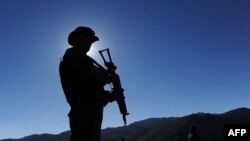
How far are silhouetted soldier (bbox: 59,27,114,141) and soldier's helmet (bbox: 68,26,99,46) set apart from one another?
173 millimetres

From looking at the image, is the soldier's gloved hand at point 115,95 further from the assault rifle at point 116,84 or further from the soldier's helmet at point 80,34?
the soldier's helmet at point 80,34

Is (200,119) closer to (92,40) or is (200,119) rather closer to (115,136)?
(115,136)

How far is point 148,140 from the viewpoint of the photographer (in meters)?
126

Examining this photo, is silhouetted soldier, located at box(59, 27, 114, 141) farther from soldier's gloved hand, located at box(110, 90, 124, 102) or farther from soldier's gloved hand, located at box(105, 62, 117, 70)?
soldier's gloved hand, located at box(105, 62, 117, 70)

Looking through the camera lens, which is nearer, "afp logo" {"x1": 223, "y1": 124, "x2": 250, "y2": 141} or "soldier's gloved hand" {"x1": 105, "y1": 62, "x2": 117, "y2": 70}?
"soldier's gloved hand" {"x1": 105, "y1": 62, "x2": 117, "y2": 70}

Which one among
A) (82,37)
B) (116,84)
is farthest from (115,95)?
(82,37)

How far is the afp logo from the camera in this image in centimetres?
734

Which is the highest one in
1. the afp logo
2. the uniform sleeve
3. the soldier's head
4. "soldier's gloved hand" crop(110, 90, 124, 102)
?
the soldier's head

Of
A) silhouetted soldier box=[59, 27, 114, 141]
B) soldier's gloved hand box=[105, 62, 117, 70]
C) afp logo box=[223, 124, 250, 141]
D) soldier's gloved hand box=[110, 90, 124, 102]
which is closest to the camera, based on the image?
silhouetted soldier box=[59, 27, 114, 141]

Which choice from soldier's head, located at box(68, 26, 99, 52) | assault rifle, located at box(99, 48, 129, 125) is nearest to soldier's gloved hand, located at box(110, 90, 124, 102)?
assault rifle, located at box(99, 48, 129, 125)

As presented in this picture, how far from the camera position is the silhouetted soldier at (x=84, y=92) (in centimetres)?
463

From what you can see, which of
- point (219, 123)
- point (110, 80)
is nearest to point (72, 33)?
point (110, 80)

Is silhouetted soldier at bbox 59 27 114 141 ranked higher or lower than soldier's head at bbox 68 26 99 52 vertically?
lower

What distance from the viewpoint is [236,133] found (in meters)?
7.46
